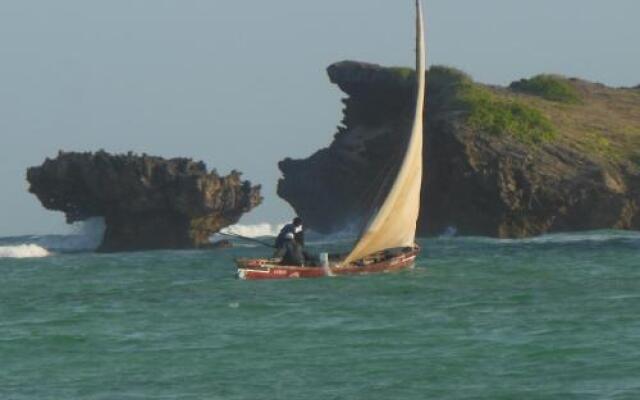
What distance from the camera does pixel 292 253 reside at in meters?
57.6

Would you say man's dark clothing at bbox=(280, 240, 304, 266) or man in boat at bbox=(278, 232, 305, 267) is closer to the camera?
man in boat at bbox=(278, 232, 305, 267)

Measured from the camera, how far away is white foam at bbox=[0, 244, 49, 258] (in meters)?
93.3

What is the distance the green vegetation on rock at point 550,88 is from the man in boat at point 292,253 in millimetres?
63072

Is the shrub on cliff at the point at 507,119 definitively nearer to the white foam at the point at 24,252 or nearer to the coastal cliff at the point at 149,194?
the coastal cliff at the point at 149,194

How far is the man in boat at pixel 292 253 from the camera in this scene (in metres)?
57.3

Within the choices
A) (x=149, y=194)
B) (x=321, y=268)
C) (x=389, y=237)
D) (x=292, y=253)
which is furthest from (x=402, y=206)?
(x=149, y=194)

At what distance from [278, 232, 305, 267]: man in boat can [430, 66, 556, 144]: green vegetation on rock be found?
3958 centimetres

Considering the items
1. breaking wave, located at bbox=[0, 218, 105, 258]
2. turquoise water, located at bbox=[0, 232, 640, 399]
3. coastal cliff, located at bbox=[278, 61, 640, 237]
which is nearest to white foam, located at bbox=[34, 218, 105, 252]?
breaking wave, located at bbox=[0, 218, 105, 258]

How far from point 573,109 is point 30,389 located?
84669mm

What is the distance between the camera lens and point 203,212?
89.7 metres

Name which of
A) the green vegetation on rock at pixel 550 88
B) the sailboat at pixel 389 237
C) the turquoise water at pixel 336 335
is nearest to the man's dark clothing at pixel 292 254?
the sailboat at pixel 389 237

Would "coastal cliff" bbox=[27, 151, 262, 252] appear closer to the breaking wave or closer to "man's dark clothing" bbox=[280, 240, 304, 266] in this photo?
the breaking wave

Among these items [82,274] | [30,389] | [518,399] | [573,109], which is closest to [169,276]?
[82,274]

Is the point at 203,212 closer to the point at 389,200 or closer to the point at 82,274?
the point at 82,274
